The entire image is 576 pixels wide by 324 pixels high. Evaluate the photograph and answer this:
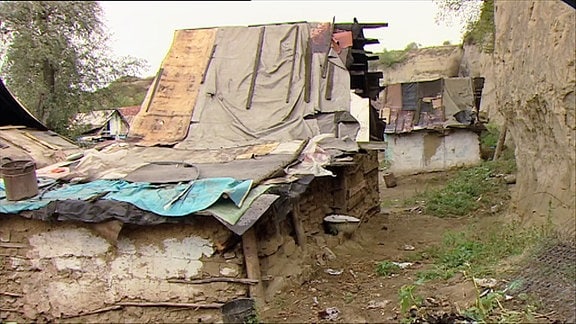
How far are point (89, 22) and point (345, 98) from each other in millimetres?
8987

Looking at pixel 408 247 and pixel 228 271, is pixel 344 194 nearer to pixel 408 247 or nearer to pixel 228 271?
pixel 408 247

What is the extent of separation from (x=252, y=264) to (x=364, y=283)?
160cm

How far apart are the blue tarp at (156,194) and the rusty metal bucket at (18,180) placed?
98 millimetres

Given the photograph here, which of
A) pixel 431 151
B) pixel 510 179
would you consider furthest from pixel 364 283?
pixel 431 151

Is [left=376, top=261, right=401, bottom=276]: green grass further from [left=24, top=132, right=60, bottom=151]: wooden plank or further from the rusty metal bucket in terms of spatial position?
[left=24, top=132, right=60, bottom=151]: wooden plank

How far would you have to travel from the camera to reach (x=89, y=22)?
52.3 ft

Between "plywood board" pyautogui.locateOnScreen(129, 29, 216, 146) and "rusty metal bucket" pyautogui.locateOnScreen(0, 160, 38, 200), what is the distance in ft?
9.00

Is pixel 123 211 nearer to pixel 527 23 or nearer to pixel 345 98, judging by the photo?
pixel 345 98

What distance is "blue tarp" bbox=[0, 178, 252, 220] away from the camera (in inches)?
A: 252

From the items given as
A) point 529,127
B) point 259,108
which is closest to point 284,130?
point 259,108

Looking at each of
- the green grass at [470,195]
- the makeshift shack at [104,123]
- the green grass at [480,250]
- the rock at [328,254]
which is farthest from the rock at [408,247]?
the makeshift shack at [104,123]

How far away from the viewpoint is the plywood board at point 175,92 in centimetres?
1016

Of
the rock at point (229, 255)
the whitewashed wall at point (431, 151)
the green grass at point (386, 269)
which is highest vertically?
the rock at point (229, 255)

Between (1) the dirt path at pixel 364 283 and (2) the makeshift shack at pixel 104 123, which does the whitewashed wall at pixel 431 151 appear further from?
(2) the makeshift shack at pixel 104 123
